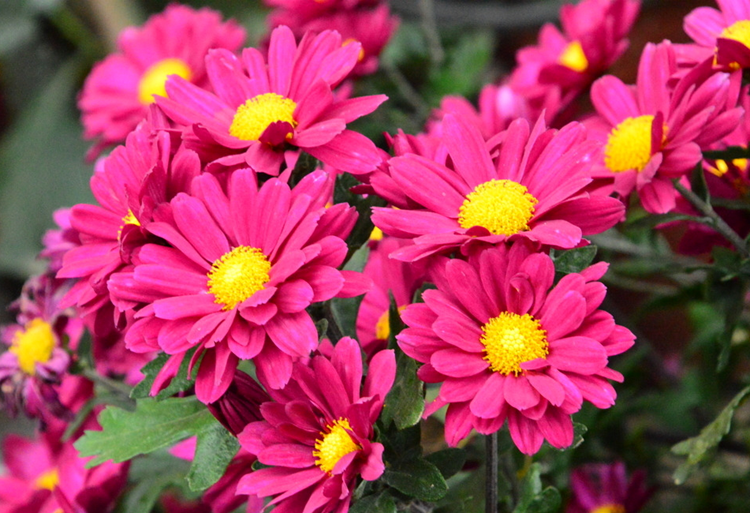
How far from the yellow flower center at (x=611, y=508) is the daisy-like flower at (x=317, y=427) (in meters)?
0.34

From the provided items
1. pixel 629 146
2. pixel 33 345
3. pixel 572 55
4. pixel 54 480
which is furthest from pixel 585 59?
pixel 54 480

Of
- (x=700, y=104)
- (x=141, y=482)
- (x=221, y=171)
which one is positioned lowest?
(x=141, y=482)

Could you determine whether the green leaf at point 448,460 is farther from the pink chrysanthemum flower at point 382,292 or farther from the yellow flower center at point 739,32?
the yellow flower center at point 739,32

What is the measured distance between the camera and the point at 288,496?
1.16 ft

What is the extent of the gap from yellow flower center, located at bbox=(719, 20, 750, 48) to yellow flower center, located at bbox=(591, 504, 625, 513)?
387 mm

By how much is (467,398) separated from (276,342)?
0.10 metres

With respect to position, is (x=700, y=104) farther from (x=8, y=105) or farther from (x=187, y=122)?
(x=8, y=105)

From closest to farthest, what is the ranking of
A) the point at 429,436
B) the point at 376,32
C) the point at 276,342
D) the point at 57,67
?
the point at 276,342, the point at 429,436, the point at 376,32, the point at 57,67

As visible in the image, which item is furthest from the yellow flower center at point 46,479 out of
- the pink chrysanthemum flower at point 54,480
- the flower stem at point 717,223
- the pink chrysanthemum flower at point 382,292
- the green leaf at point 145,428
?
the flower stem at point 717,223

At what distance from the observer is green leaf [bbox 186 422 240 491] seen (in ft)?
1.30

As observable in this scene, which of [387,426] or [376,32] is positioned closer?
[387,426]

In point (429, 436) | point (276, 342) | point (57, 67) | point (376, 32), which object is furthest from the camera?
point (57, 67)

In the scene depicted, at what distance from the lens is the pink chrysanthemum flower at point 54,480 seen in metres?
0.56

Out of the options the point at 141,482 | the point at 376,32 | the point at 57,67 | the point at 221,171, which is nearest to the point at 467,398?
the point at 221,171
